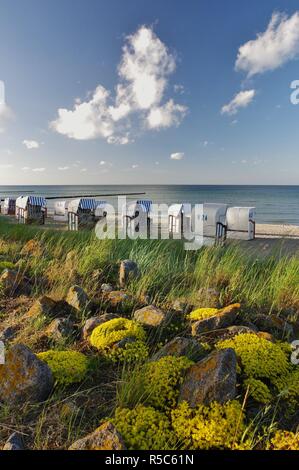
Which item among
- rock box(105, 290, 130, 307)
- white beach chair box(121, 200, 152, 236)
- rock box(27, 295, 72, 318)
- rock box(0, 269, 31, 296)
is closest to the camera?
rock box(27, 295, 72, 318)

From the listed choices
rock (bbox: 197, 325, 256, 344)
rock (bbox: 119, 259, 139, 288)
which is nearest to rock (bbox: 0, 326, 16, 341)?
rock (bbox: 119, 259, 139, 288)

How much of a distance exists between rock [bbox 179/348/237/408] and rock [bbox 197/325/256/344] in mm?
645

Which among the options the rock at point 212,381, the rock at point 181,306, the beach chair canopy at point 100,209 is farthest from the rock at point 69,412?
the beach chair canopy at point 100,209

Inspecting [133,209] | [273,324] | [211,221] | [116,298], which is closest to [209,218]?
[211,221]

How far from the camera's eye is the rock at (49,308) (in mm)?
3018

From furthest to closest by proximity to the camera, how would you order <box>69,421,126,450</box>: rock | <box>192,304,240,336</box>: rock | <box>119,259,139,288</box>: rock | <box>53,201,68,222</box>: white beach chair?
<box>53,201,68,222</box>: white beach chair → <box>119,259,139,288</box>: rock → <box>192,304,240,336</box>: rock → <box>69,421,126,450</box>: rock

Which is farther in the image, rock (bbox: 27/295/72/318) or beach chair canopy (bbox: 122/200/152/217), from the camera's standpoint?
beach chair canopy (bbox: 122/200/152/217)

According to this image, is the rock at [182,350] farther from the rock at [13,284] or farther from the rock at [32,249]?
the rock at [32,249]

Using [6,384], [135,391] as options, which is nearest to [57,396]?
[6,384]

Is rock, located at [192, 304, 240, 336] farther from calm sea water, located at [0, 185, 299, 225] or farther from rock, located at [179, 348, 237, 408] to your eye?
calm sea water, located at [0, 185, 299, 225]

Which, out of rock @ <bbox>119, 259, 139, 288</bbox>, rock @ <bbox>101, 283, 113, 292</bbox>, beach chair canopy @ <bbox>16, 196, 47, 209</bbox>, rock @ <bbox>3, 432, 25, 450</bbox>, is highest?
beach chair canopy @ <bbox>16, 196, 47, 209</bbox>

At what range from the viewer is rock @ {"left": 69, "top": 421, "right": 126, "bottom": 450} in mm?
1507

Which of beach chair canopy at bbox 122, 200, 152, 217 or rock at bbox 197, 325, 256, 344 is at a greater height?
beach chair canopy at bbox 122, 200, 152, 217
